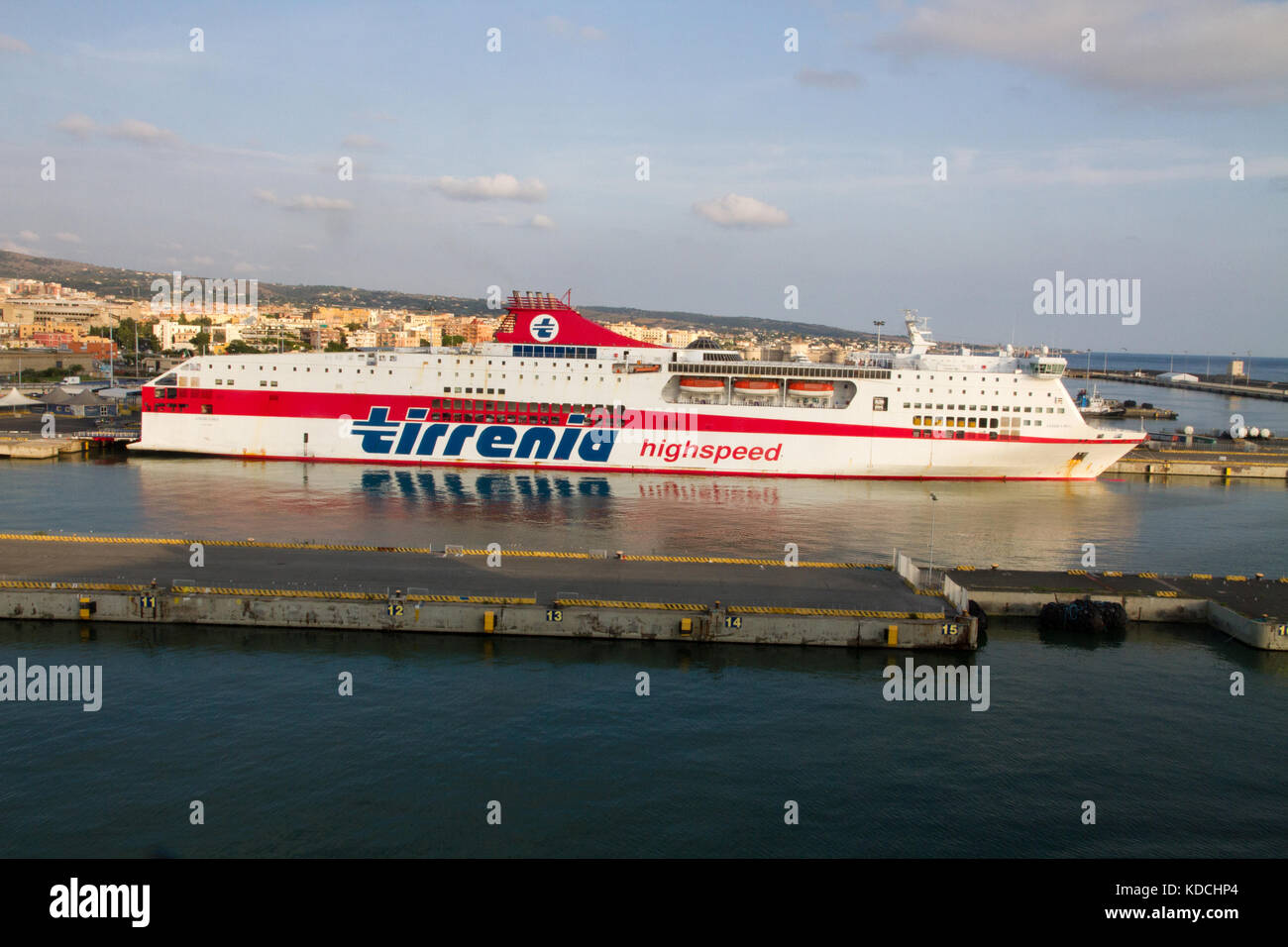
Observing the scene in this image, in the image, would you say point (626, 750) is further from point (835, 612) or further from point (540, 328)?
point (540, 328)

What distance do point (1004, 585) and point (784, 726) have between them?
394 inches

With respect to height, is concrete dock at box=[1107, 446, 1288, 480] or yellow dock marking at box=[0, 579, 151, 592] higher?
concrete dock at box=[1107, 446, 1288, 480]

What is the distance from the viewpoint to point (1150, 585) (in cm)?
2358

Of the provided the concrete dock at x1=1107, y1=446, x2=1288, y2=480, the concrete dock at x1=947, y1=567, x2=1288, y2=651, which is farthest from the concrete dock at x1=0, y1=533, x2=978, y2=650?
the concrete dock at x1=1107, y1=446, x2=1288, y2=480

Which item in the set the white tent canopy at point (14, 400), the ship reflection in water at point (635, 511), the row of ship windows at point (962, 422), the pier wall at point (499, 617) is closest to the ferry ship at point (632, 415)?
the row of ship windows at point (962, 422)

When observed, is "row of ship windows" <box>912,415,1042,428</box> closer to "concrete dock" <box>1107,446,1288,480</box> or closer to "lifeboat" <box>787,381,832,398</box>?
"lifeboat" <box>787,381,832,398</box>

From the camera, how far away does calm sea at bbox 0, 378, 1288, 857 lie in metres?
12.7

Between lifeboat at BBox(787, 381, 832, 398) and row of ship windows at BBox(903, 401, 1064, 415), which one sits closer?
row of ship windows at BBox(903, 401, 1064, 415)

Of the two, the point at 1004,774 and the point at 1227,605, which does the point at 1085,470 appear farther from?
the point at 1004,774

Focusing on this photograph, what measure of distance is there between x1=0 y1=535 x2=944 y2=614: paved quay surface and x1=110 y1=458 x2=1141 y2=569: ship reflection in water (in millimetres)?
2739

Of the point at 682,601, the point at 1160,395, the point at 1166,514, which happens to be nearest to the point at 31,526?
the point at 682,601

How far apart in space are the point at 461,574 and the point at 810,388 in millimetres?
25618

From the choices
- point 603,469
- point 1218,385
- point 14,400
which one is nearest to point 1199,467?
point 603,469
